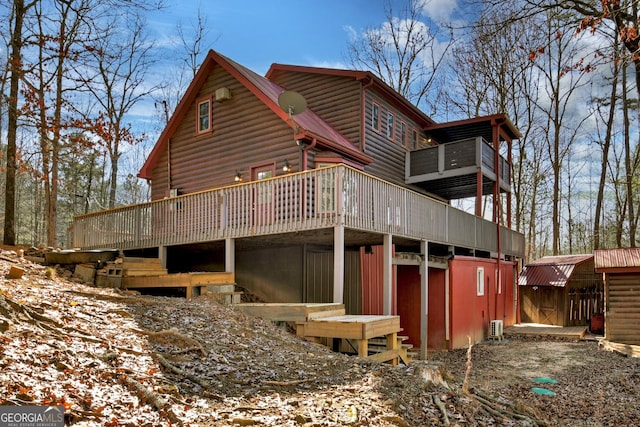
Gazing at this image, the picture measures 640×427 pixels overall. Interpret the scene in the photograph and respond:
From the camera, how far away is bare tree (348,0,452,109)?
30.2 meters

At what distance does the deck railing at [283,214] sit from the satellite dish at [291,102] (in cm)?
318

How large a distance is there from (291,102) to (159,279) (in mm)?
6330

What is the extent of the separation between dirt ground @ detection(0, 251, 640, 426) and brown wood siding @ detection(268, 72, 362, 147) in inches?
363

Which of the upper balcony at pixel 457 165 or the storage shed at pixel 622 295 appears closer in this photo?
the storage shed at pixel 622 295

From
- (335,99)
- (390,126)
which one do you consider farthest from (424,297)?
(335,99)

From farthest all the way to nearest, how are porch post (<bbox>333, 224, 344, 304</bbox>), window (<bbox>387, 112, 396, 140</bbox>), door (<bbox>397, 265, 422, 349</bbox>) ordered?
window (<bbox>387, 112, 396, 140</bbox>) < door (<bbox>397, 265, 422, 349</bbox>) < porch post (<bbox>333, 224, 344, 304</bbox>)

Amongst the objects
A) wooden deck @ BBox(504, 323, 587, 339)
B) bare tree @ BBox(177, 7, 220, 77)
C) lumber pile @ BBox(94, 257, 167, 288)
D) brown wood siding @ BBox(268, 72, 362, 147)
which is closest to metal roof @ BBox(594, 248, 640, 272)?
wooden deck @ BBox(504, 323, 587, 339)

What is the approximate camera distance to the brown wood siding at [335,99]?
1742 cm

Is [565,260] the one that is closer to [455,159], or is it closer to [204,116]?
[455,159]

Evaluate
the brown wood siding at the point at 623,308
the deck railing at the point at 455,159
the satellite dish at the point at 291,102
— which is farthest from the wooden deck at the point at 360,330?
the deck railing at the point at 455,159

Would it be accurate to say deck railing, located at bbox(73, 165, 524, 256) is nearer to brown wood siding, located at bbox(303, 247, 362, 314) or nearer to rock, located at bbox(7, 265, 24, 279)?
brown wood siding, located at bbox(303, 247, 362, 314)

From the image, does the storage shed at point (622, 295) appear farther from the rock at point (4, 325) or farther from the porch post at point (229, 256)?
the rock at point (4, 325)

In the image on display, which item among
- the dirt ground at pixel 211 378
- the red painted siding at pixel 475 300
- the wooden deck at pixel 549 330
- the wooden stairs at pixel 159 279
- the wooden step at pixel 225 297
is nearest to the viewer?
the dirt ground at pixel 211 378

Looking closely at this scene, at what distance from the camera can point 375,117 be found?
18453mm
